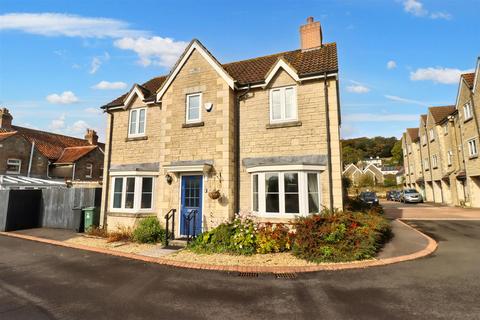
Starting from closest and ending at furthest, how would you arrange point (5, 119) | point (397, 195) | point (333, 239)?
point (333, 239), point (5, 119), point (397, 195)

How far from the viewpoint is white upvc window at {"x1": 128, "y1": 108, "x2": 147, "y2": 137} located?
13.3 meters

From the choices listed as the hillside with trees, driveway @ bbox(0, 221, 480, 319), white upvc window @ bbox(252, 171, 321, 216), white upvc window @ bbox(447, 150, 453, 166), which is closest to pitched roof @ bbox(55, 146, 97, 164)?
driveway @ bbox(0, 221, 480, 319)

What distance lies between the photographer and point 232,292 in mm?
5902

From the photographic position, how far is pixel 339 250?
7.92 metres

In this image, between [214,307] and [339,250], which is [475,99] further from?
[214,307]

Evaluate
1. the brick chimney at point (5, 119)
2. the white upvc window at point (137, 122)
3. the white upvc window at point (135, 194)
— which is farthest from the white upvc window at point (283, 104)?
the brick chimney at point (5, 119)

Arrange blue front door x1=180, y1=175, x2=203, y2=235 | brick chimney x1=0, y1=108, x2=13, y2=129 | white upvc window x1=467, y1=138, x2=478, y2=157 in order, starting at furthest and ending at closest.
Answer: brick chimney x1=0, y1=108, x2=13, y2=129 → white upvc window x1=467, y1=138, x2=478, y2=157 → blue front door x1=180, y1=175, x2=203, y2=235

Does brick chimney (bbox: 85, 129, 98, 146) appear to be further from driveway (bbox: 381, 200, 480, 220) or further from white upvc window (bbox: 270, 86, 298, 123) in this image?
driveway (bbox: 381, 200, 480, 220)

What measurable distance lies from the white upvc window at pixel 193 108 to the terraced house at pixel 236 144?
0.05m

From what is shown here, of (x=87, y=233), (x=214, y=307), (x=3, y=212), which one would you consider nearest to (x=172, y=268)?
(x=214, y=307)

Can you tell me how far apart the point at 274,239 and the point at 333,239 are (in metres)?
1.97

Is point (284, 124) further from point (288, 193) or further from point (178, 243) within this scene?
point (178, 243)

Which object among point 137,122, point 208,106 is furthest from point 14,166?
point 208,106

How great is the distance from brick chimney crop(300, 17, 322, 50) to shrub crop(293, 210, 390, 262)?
28.5ft
